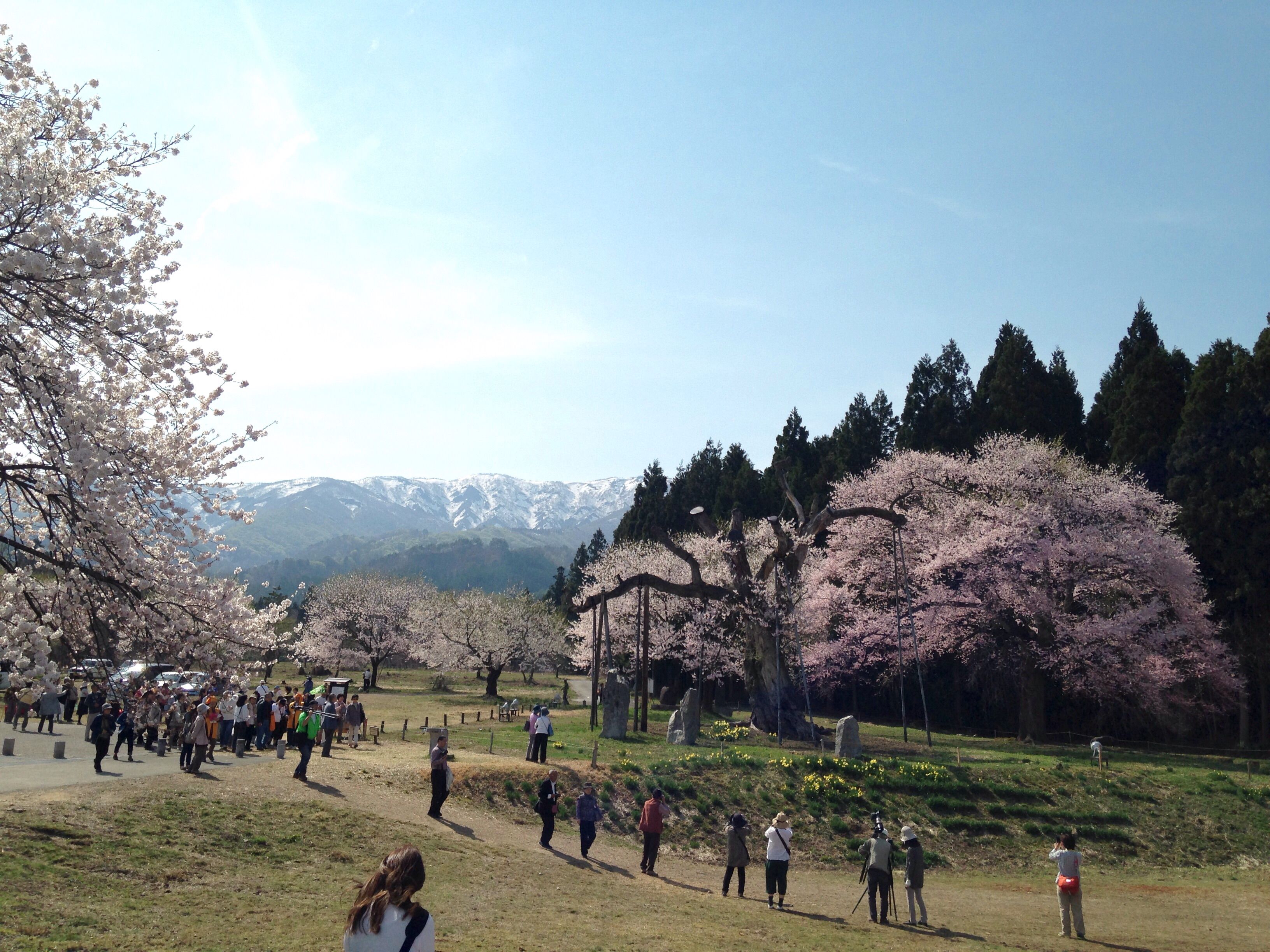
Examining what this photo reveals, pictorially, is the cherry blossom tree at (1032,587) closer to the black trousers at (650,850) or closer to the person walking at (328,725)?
the person walking at (328,725)

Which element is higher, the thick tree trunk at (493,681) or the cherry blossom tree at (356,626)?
the cherry blossom tree at (356,626)

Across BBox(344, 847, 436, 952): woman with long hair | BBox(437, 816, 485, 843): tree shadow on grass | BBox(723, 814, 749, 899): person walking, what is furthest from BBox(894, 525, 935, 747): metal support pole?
BBox(344, 847, 436, 952): woman with long hair

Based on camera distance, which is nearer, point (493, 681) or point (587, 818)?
point (587, 818)

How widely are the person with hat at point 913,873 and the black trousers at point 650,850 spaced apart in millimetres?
4569

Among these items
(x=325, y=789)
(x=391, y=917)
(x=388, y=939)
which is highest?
(x=391, y=917)

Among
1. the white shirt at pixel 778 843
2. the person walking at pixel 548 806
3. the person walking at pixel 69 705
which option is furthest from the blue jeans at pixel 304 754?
the person walking at pixel 69 705

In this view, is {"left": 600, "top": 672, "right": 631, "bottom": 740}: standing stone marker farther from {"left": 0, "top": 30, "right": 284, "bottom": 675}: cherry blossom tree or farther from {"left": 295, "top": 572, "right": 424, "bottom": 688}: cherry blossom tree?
{"left": 295, "top": 572, "right": 424, "bottom": 688}: cherry blossom tree

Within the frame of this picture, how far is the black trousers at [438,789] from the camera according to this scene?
58.9 ft

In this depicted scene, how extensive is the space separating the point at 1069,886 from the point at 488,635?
159ft

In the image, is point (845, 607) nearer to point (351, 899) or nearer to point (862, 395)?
point (862, 395)

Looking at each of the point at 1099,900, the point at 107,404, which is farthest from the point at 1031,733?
the point at 107,404

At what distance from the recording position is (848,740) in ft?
81.5

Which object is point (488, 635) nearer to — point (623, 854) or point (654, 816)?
point (623, 854)

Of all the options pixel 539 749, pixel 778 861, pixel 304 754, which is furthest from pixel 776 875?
pixel 304 754
